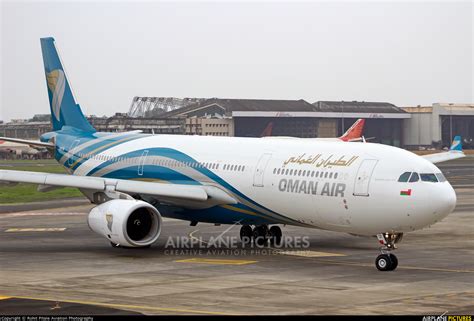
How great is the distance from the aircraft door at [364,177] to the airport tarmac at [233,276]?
2436 mm

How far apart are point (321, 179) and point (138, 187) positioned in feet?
25.0

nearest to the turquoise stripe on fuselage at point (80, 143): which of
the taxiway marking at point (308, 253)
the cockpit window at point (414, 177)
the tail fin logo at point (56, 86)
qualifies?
the tail fin logo at point (56, 86)

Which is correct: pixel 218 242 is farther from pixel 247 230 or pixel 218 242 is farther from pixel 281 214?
pixel 281 214

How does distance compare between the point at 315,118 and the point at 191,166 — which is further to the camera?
the point at 315,118

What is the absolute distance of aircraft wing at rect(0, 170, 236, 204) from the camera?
32344 millimetres

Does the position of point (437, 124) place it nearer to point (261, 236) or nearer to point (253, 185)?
point (261, 236)

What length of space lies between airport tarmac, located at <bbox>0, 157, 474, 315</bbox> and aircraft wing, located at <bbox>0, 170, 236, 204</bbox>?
2038 mm

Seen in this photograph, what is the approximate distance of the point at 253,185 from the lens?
1227 inches

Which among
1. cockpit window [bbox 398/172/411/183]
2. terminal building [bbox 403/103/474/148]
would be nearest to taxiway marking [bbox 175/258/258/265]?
cockpit window [bbox 398/172/411/183]

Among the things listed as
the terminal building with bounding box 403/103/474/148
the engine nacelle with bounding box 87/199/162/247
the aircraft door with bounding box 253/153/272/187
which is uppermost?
the terminal building with bounding box 403/103/474/148

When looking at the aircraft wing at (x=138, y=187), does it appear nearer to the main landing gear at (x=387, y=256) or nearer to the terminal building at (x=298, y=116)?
the main landing gear at (x=387, y=256)

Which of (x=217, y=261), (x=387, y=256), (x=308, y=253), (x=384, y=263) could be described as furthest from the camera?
(x=308, y=253)

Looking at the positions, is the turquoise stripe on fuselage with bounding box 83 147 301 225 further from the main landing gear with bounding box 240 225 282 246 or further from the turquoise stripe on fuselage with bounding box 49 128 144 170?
the main landing gear with bounding box 240 225 282 246

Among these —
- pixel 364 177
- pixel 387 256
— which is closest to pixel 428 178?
pixel 364 177
